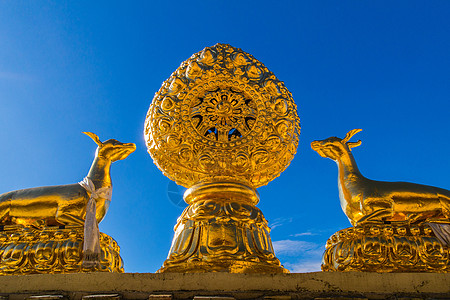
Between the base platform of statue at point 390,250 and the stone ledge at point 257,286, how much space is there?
693 mm

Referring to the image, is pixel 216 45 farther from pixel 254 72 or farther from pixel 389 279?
pixel 389 279

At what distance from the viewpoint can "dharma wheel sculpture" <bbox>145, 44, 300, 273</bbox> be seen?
4.43 meters

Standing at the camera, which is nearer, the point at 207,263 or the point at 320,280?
the point at 320,280

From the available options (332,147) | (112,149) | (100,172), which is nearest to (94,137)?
(112,149)

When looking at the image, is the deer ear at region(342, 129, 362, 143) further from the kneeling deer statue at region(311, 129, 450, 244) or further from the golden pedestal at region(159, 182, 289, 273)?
the golden pedestal at region(159, 182, 289, 273)

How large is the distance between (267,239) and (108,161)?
2027mm

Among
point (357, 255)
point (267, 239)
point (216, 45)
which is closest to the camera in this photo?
point (357, 255)

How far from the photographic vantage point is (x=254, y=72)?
509 centimetres

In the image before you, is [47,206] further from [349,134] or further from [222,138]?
[349,134]

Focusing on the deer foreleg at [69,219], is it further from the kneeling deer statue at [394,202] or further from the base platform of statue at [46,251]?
the kneeling deer statue at [394,202]

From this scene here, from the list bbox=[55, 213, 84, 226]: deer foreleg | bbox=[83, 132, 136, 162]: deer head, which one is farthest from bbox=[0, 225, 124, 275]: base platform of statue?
bbox=[83, 132, 136, 162]: deer head

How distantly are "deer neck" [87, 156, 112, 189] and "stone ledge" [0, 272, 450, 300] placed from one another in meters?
1.62

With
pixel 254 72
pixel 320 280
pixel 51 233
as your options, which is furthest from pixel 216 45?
pixel 320 280

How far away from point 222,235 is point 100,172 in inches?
63.4
